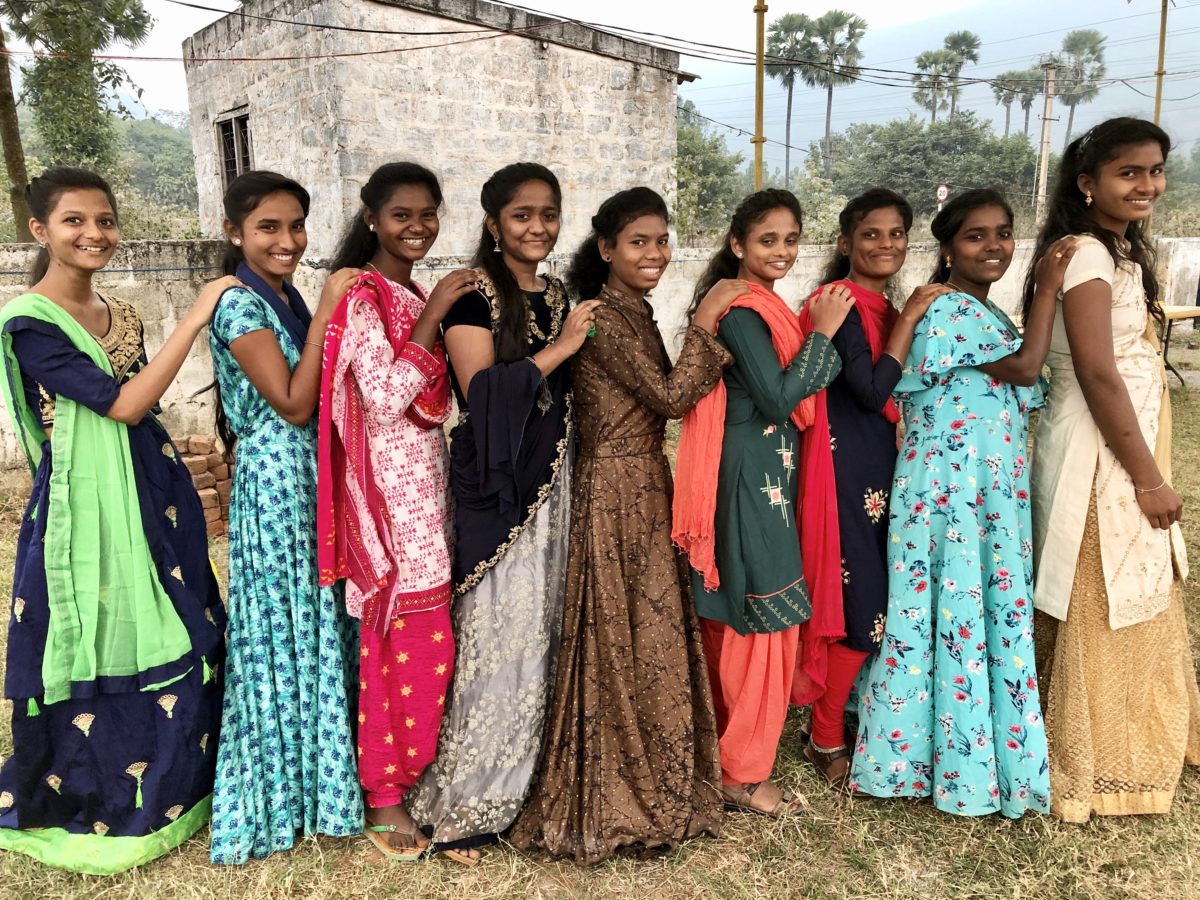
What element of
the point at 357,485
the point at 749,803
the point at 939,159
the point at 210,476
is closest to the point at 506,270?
the point at 357,485

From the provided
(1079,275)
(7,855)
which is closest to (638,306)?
(1079,275)

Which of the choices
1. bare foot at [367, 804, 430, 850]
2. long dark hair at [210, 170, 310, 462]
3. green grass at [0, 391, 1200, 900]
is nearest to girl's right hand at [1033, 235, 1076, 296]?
green grass at [0, 391, 1200, 900]

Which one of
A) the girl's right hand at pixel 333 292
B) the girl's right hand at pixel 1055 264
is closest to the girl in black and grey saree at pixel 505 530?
the girl's right hand at pixel 333 292

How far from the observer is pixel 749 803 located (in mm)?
2607

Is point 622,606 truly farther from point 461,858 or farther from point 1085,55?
point 1085,55

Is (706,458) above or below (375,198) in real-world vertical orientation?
below

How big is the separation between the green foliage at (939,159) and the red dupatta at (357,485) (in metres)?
42.1

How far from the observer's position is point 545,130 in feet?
25.4

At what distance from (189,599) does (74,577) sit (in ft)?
0.98

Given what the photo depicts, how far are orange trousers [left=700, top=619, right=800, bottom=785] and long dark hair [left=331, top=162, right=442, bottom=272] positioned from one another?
153cm

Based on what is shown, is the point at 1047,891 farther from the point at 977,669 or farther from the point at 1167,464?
the point at 1167,464

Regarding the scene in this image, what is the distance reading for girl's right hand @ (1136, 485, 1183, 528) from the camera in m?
2.42

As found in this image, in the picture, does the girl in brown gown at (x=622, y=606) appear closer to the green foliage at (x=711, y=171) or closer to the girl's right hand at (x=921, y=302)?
the girl's right hand at (x=921, y=302)

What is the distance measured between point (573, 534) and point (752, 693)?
72cm
